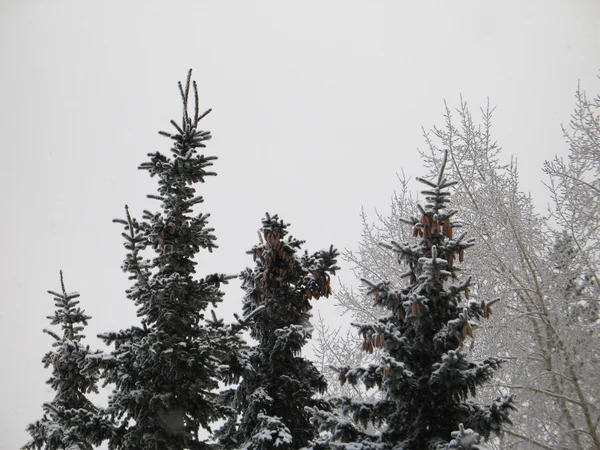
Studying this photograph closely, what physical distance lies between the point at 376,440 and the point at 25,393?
114 metres

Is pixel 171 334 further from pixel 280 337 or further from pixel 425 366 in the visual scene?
pixel 425 366

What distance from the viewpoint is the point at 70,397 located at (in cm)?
930

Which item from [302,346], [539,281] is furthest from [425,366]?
[539,281]

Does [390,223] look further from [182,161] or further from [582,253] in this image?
[182,161]

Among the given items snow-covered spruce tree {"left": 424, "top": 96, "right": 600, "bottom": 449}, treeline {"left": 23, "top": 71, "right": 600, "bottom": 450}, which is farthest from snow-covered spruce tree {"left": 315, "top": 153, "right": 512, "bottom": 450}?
snow-covered spruce tree {"left": 424, "top": 96, "right": 600, "bottom": 449}

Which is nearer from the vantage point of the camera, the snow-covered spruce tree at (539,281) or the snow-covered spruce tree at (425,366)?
the snow-covered spruce tree at (425,366)

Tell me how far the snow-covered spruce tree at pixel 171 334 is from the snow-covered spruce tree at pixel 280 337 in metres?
1.02

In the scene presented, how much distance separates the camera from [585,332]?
401 inches

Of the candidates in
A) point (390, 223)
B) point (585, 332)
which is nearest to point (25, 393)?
point (390, 223)

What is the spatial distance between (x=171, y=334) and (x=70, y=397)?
301 centimetres

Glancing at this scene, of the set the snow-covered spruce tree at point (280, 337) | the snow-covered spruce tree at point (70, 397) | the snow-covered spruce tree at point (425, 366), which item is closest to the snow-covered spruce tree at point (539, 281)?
the snow-covered spruce tree at point (425, 366)

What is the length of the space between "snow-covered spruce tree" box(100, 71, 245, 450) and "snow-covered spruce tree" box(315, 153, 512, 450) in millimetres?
2020

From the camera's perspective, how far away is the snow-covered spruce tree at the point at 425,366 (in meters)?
6.21

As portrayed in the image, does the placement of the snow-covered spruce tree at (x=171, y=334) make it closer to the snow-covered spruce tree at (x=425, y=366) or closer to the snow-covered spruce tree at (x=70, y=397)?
the snow-covered spruce tree at (x=70, y=397)
